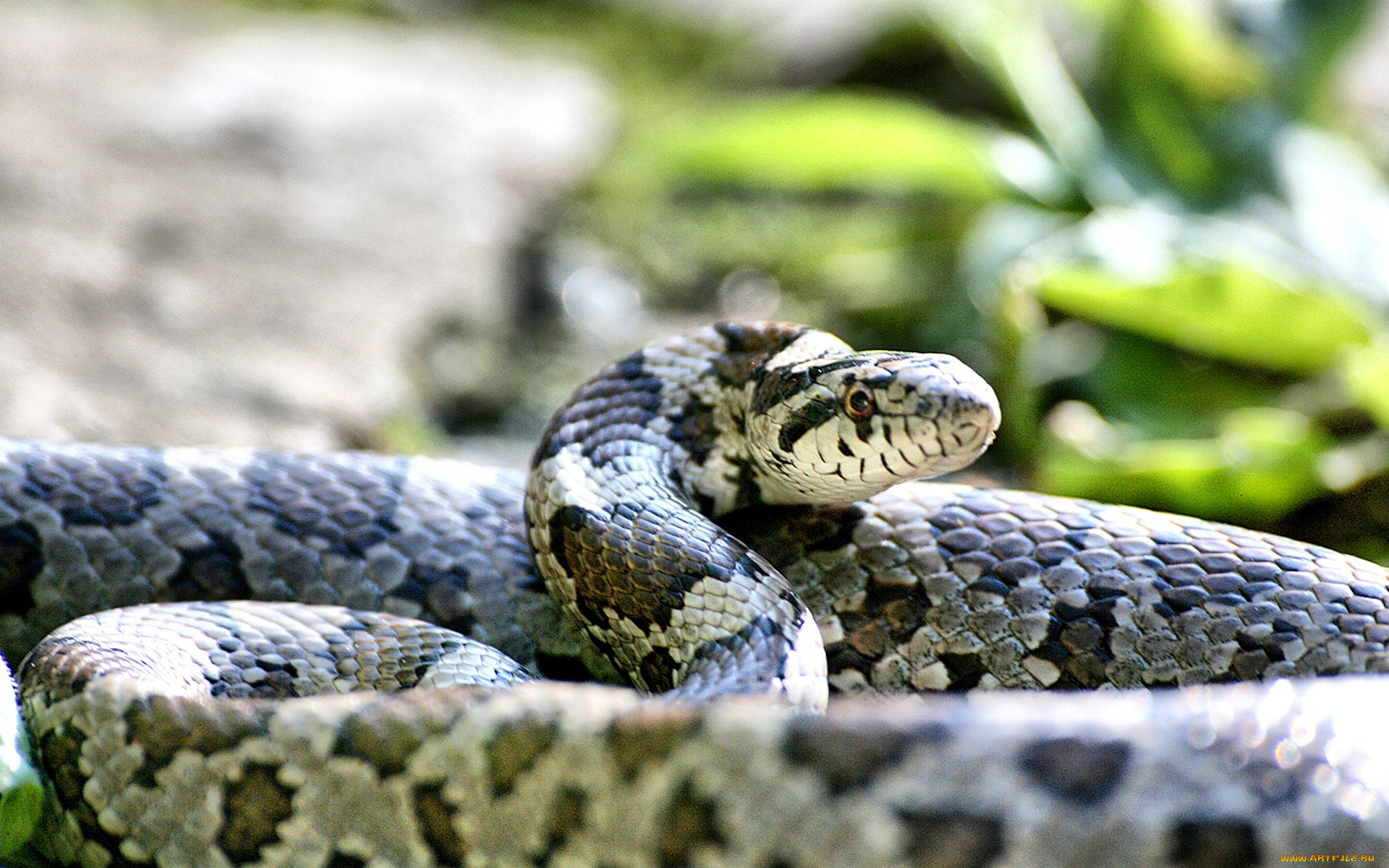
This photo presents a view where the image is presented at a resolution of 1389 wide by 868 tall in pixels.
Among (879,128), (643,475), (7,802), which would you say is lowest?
(7,802)

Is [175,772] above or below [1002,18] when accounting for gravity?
below

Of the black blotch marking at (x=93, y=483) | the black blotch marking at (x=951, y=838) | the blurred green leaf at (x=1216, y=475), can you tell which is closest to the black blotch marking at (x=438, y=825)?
the black blotch marking at (x=951, y=838)

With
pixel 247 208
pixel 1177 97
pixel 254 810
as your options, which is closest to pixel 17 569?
pixel 254 810

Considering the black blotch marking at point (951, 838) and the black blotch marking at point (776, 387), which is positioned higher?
the black blotch marking at point (776, 387)

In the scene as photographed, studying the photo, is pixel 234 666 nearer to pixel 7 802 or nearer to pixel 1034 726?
pixel 7 802

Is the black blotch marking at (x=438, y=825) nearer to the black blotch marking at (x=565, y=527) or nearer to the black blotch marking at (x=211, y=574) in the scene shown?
the black blotch marking at (x=565, y=527)

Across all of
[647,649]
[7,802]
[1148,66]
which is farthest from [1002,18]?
[7,802]

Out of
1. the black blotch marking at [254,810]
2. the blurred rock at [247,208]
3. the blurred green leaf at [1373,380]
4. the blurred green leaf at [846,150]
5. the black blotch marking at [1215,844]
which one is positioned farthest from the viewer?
the blurred green leaf at [846,150]
